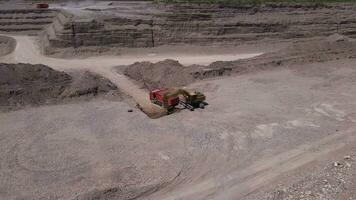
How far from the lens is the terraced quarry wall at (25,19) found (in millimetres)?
37969

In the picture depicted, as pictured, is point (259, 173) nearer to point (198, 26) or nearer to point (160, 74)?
point (160, 74)

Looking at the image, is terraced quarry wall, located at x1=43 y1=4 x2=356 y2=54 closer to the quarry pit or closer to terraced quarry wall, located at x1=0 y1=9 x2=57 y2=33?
the quarry pit

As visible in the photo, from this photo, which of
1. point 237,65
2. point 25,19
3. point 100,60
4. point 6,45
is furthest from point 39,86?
point 25,19

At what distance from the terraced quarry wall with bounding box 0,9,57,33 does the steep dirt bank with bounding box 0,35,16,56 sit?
2569 millimetres

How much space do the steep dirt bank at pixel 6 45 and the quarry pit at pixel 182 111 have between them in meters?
0.21

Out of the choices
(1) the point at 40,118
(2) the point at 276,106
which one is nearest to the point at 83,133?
(1) the point at 40,118

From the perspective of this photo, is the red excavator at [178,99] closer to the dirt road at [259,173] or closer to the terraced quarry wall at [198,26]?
the dirt road at [259,173]

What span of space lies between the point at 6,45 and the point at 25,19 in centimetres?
500

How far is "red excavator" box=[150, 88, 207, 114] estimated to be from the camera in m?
21.0

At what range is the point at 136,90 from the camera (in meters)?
24.3

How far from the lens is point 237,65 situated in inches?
1080

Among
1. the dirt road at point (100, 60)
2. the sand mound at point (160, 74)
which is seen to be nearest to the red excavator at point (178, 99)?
the sand mound at point (160, 74)

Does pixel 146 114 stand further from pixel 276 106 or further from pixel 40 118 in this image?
pixel 276 106

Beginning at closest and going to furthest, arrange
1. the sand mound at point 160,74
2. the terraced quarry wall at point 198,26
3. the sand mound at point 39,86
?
1. the sand mound at point 39,86
2. the sand mound at point 160,74
3. the terraced quarry wall at point 198,26
